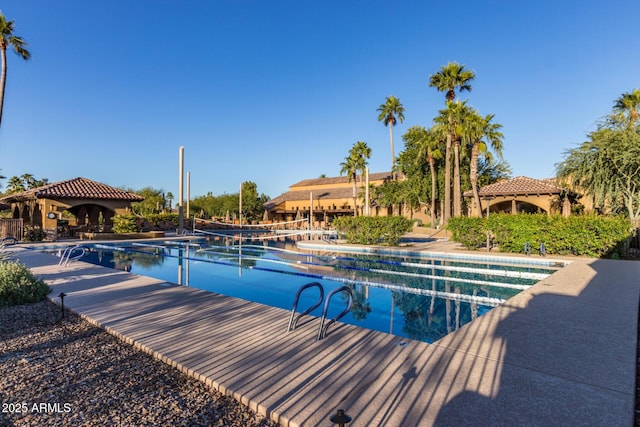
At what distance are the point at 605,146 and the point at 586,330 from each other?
1566 centimetres

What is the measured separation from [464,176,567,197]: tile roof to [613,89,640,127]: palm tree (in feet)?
17.2

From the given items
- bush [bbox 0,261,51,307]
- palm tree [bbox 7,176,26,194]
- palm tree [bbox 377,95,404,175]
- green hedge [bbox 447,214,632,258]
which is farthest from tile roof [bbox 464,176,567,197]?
palm tree [bbox 7,176,26,194]

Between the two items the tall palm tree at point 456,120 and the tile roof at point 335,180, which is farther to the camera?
the tile roof at point 335,180

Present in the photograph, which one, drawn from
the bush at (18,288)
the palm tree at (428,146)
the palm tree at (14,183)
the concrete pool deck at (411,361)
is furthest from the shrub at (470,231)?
the palm tree at (14,183)

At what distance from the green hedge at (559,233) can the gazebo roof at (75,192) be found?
2184 centimetres

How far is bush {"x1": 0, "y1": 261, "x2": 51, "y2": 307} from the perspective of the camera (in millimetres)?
5863

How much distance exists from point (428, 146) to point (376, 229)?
55.6ft

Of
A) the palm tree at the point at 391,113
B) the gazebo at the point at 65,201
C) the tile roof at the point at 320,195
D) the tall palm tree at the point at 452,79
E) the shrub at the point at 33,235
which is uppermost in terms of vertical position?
the palm tree at the point at 391,113

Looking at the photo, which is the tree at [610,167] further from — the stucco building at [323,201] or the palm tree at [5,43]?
the palm tree at [5,43]

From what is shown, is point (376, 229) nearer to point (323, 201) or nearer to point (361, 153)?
point (361, 153)

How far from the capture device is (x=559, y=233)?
12.0m

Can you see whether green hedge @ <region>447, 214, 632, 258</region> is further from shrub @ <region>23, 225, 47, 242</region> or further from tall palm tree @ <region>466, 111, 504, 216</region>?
shrub @ <region>23, 225, 47, 242</region>

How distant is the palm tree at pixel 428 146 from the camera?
3002 cm

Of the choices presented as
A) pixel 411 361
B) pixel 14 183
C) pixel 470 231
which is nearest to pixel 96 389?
pixel 411 361
